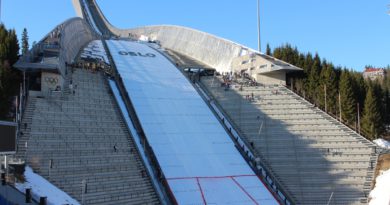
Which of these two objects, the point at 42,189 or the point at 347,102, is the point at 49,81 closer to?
the point at 42,189

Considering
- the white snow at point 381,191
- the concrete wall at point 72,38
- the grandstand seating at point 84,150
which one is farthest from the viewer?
the concrete wall at point 72,38

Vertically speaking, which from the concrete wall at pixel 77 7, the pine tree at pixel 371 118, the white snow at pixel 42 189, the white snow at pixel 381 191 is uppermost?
the concrete wall at pixel 77 7

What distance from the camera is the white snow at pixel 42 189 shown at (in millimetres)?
13625

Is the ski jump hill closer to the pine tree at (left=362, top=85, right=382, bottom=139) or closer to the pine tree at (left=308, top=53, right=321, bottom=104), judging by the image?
the pine tree at (left=308, top=53, right=321, bottom=104)

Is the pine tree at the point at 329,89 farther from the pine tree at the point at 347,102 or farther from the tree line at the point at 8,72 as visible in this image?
the tree line at the point at 8,72

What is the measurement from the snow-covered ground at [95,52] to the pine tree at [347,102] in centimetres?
1587

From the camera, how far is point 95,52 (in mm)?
36656

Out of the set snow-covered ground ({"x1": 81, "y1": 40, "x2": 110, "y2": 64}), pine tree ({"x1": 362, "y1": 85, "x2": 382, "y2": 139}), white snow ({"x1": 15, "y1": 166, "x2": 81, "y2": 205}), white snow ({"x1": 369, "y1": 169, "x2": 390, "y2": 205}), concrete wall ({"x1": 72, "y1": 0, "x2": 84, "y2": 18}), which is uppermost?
concrete wall ({"x1": 72, "y1": 0, "x2": 84, "y2": 18})

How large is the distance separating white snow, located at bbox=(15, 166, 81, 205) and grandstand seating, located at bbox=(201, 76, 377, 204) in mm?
10043

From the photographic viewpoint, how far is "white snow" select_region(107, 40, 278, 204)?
1919 centimetres

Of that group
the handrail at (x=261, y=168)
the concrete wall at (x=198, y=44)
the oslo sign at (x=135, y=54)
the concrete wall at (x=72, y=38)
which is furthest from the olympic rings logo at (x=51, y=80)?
the concrete wall at (x=198, y=44)

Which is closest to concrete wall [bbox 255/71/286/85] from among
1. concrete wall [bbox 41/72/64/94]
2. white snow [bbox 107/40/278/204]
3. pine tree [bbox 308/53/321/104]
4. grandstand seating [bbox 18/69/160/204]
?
pine tree [bbox 308/53/321/104]

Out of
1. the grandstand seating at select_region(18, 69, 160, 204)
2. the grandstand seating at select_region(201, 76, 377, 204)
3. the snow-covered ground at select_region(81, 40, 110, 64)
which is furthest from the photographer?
the snow-covered ground at select_region(81, 40, 110, 64)

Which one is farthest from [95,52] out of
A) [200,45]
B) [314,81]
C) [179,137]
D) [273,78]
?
[314,81]
